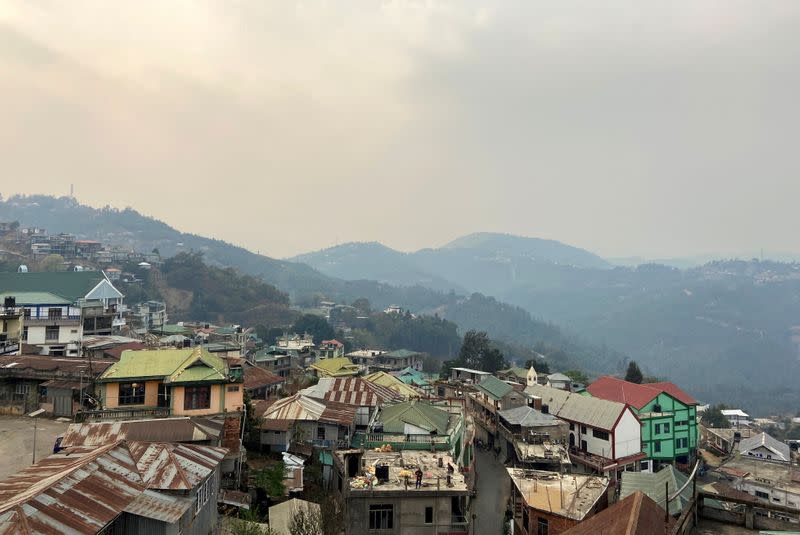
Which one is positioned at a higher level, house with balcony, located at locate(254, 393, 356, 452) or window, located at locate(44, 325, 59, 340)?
window, located at locate(44, 325, 59, 340)

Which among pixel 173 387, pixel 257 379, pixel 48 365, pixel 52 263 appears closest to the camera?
pixel 173 387

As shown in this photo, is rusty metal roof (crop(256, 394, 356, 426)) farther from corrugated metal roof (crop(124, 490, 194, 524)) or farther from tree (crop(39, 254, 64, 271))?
tree (crop(39, 254, 64, 271))

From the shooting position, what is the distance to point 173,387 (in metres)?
24.8

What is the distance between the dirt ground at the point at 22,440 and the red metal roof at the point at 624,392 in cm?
3427

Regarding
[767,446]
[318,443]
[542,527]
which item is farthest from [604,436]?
[318,443]

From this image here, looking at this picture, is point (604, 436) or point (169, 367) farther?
point (604, 436)

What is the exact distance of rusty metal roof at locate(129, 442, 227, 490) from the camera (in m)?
14.6

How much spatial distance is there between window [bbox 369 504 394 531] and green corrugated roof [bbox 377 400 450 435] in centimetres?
791

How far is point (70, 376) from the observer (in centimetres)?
2823

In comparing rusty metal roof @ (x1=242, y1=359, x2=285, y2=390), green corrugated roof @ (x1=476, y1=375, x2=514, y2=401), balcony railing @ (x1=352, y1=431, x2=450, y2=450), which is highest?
balcony railing @ (x1=352, y1=431, x2=450, y2=450)

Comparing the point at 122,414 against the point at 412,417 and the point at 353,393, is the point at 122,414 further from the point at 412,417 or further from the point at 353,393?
the point at 353,393

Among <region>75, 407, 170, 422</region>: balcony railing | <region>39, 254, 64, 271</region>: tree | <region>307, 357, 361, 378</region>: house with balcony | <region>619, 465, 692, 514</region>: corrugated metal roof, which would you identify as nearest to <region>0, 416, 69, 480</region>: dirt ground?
<region>75, 407, 170, 422</region>: balcony railing

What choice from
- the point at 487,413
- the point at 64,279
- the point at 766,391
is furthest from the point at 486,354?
the point at 766,391

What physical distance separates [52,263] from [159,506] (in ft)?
339
